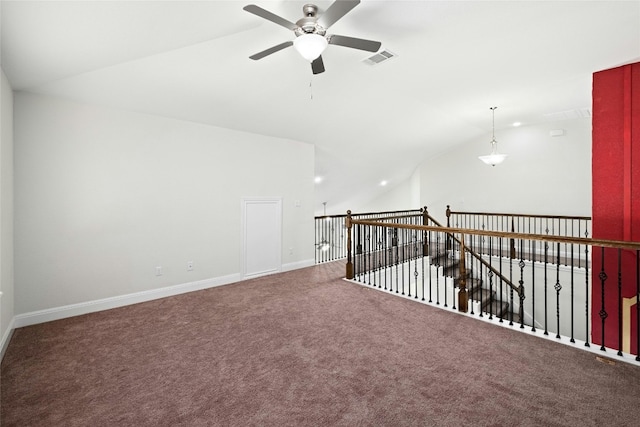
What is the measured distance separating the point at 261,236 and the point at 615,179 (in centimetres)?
571

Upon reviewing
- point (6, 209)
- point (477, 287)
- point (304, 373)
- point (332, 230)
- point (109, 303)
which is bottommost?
point (477, 287)

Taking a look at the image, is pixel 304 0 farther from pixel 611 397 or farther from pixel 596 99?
pixel 596 99

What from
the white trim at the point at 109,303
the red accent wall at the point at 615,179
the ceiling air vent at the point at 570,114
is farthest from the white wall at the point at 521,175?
the white trim at the point at 109,303

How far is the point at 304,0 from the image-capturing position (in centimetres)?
262

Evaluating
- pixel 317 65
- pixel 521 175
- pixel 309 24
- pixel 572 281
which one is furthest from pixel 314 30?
pixel 521 175

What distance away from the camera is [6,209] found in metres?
3.18

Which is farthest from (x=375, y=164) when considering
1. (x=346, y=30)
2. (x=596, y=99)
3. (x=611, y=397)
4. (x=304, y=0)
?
(x=611, y=397)

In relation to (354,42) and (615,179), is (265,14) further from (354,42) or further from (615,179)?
(615,179)

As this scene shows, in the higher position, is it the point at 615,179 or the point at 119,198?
the point at 615,179

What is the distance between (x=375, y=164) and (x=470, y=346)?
21.3ft

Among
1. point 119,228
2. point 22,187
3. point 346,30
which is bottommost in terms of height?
point 119,228

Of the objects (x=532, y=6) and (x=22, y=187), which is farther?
(x=22, y=187)

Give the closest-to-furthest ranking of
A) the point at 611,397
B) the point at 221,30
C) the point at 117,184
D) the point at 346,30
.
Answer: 1. the point at 611,397
2. the point at 221,30
3. the point at 346,30
4. the point at 117,184

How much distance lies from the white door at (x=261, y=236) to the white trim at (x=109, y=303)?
559 millimetres
